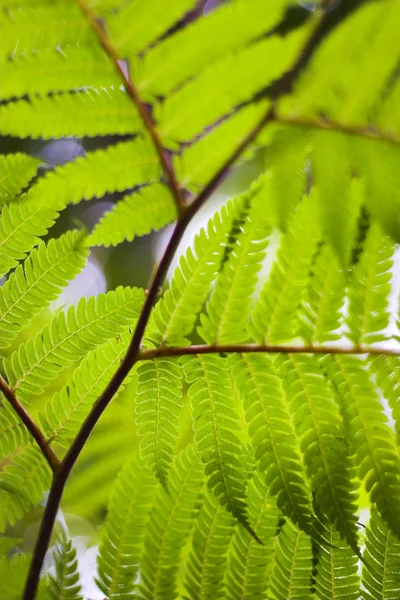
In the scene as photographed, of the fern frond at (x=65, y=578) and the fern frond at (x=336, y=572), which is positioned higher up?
the fern frond at (x=336, y=572)

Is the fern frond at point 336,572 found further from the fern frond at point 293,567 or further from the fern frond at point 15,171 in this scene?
the fern frond at point 15,171

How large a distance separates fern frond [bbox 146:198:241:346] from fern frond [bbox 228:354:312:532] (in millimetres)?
103

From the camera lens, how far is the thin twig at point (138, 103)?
0.73 metres

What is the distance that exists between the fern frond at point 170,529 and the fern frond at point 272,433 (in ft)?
0.46

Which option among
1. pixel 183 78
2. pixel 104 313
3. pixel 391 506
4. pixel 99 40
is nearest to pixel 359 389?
pixel 391 506

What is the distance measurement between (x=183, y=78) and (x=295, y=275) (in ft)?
1.11

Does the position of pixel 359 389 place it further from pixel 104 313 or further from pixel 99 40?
pixel 99 40

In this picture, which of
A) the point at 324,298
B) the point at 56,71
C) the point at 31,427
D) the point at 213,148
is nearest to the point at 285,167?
the point at 213,148

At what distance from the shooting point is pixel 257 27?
683mm

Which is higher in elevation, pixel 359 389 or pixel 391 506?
pixel 359 389

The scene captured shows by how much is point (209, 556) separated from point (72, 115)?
2.36ft

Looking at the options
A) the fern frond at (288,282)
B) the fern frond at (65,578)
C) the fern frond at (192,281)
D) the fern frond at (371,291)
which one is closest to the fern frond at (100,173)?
the fern frond at (192,281)

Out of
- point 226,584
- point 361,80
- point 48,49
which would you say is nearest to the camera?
point 361,80

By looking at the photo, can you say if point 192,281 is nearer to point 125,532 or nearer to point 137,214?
point 137,214
